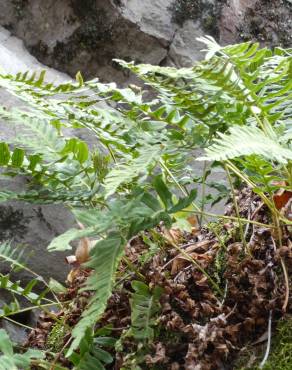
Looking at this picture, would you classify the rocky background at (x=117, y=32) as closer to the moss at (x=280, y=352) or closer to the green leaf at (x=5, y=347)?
the green leaf at (x=5, y=347)

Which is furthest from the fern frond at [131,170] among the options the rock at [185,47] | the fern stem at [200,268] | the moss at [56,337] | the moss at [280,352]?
the rock at [185,47]

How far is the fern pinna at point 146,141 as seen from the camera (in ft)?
3.07

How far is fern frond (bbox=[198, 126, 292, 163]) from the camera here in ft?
2.64

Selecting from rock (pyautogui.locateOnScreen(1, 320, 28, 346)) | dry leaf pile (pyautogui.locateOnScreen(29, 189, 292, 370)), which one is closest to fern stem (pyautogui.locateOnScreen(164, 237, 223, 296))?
dry leaf pile (pyautogui.locateOnScreen(29, 189, 292, 370))

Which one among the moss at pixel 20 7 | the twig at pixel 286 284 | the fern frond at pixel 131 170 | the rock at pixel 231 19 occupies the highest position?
the rock at pixel 231 19

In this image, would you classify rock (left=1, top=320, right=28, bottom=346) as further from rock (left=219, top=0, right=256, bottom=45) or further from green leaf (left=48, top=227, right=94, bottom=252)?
rock (left=219, top=0, right=256, bottom=45)

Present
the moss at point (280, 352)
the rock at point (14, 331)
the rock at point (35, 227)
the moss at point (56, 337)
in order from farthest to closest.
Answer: the rock at point (35, 227)
the rock at point (14, 331)
the moss at point (56, 337)
the moss at point (280, 352)

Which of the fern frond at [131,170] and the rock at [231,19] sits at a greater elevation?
the rock at [231,19]

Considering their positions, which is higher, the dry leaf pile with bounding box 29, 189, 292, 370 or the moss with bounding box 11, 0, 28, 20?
the moss with bounding box 11, 0, 28, 20

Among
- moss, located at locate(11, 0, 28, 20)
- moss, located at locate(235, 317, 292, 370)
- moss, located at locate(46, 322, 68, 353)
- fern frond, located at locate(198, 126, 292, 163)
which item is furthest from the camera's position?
moss, located at locate(11, 0, 28, 20)

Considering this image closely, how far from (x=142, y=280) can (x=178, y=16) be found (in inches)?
80.2

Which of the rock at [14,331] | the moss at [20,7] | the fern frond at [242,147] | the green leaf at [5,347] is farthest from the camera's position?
the moss at [20,7]

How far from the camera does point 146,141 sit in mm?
1139

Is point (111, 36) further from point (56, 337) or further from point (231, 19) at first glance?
point (56, 337)
